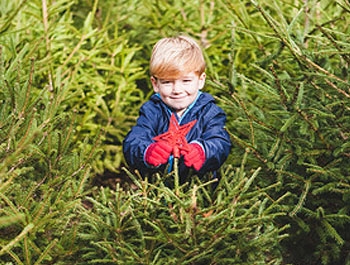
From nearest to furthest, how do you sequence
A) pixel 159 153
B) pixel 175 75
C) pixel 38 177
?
pixel 159 153 < pixel 175 75 < pixel 38 177

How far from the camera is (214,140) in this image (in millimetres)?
2926

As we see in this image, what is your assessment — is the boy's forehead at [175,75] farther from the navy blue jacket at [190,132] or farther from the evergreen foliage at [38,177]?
the evergreen foliage at [38,177]

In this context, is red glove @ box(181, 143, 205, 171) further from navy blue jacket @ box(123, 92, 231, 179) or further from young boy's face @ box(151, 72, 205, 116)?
young boy's face @ box(151, 72, 205, 116)

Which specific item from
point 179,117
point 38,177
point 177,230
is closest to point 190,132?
point 179,117

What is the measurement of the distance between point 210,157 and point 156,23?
93.7 inches

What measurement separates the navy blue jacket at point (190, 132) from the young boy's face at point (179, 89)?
63 millimetres

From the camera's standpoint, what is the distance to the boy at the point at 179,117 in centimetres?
280

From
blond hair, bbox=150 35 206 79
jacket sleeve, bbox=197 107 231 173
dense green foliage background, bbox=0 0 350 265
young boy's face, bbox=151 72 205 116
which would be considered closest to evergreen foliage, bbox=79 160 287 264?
dense green foliage background, bbox=0 0 350 265

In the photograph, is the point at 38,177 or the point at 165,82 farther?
the point at 38,177

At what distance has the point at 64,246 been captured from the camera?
2924mm

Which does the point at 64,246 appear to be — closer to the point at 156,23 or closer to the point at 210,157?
the point at 210,157

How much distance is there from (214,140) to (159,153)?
0.34 metres

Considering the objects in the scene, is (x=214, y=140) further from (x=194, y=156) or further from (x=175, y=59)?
(x=175, y=59)

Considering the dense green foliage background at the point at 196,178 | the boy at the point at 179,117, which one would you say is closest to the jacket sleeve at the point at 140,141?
the boy at the point at 179,117
